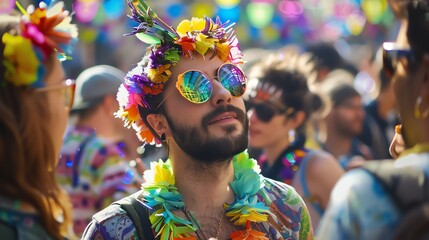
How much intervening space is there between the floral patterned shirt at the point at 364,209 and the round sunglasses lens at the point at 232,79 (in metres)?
1.42

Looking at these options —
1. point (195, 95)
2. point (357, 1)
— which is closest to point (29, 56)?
point (195, 95)

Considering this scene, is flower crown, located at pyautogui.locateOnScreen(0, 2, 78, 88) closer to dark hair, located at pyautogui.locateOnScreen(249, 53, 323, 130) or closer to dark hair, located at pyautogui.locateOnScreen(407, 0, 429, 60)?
dark hair, located at pyautogui.locateOnScreen(407, 0, 429, 60)

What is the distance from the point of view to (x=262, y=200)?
4.44 m

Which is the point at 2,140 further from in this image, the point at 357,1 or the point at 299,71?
the point at 357,1

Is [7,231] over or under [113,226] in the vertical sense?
over

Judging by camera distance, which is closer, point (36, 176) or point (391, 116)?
point (36, 176)

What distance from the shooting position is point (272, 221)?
434 cm

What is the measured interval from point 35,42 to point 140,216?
45.2 inches

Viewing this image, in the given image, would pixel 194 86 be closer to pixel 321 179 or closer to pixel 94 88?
pixel 321 179

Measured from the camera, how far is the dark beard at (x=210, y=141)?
14.1 ft

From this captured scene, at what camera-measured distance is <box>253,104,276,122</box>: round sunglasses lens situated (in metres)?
6.50

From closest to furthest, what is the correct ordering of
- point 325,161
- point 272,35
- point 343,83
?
point 325,161, point 343,83, point 272,35

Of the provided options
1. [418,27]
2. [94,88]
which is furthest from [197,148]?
[94,88]

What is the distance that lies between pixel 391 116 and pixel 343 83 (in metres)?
1.24
